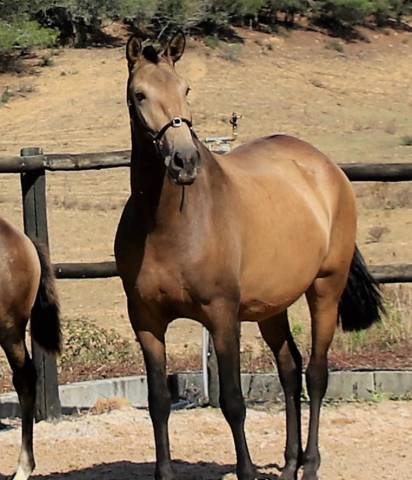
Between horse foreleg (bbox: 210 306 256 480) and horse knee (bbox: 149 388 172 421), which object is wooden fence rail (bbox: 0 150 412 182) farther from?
horse foreleg (bbox: 210 306 256 480)

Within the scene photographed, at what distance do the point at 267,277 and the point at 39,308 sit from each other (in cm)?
149

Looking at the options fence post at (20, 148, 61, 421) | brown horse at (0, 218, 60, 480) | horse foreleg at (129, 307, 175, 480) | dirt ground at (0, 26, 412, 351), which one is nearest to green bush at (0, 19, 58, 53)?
dirt ground at (0, 26, 412, 351)

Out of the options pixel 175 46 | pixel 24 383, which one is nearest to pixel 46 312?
pixel 24 383

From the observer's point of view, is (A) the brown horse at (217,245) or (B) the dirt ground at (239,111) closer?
(A) the brown horse at (217,245)

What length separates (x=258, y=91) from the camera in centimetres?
3139

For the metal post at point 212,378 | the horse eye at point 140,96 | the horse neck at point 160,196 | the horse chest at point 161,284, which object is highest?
the horse eye at point 140,96

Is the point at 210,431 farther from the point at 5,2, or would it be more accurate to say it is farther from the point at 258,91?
the point at 5,2

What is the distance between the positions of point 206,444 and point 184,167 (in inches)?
98.3

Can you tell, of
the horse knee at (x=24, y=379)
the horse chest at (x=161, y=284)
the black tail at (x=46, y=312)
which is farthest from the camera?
the black tail at (x=46, y=312)

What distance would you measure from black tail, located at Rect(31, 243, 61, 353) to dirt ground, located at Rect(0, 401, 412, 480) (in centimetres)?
62

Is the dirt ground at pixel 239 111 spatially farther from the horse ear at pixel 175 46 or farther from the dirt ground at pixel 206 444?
the horse ear at pixel 175 46

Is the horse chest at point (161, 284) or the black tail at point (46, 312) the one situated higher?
the horse chest at point (161, 284)

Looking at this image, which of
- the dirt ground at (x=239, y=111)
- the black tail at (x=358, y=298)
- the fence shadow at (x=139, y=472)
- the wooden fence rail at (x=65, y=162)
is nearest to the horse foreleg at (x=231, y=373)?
→ the fence shadow at (x=139, y=472)

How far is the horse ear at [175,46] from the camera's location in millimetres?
4969
